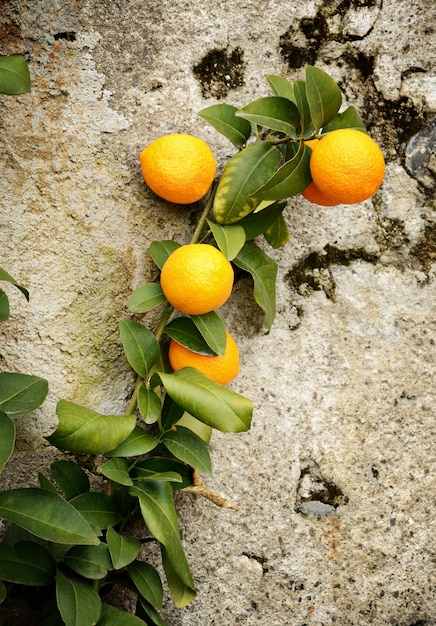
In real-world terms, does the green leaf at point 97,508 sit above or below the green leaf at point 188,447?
below

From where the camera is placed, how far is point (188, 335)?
1.11 meters

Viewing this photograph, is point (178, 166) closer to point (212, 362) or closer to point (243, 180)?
point (243, 180)

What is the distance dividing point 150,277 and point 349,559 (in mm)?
643

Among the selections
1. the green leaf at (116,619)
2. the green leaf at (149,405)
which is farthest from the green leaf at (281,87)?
the green leaf at (116,619)

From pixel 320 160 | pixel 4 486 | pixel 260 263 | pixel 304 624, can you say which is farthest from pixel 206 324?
pixel 304 624

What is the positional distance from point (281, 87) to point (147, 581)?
0.87 m

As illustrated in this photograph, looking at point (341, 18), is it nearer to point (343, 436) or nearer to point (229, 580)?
point (343, 436)

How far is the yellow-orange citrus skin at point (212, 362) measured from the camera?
1.08 meters

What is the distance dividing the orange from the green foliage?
0.04 metres

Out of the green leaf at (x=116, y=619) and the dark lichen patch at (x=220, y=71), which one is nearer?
the green leaf at (x=116, y=619)

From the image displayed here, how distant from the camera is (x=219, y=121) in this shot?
112cm

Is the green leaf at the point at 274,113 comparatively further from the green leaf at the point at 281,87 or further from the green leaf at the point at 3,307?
the green leaf at the point at 3,307

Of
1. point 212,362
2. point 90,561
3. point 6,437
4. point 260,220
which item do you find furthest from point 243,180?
point 90,561

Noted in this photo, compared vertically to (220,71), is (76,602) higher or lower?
lower
